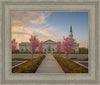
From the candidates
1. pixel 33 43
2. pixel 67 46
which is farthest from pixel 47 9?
pixel 33 43

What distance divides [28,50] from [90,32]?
17.5 feet

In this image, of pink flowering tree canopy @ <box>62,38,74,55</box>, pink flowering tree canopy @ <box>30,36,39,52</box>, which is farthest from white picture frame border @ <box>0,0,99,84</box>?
pink flowering tree canopy @ <box>30,36,39,52</box>

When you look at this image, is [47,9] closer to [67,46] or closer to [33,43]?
[67,46]

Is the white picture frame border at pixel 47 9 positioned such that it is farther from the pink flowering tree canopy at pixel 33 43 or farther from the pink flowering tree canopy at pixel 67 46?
the pink flowering tree canopy at pixel 33 43

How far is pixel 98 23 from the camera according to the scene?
12.0ft

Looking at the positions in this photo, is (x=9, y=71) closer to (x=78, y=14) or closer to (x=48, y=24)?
(x=48, y=24)

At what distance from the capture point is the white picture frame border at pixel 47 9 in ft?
11.8

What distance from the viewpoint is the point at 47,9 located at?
375 cm

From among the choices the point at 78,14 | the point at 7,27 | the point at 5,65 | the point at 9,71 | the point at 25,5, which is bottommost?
the point at 9,71

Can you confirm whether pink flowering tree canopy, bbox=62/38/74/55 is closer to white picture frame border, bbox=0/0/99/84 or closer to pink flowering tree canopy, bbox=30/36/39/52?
white picture frame border, bbox=0/0/99/84

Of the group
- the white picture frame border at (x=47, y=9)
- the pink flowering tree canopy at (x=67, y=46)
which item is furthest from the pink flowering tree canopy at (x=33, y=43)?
the white picture frame border at (x=47, y=9)

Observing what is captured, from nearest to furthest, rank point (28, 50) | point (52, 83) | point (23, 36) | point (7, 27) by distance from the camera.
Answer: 1. point (52, 83)
2. point (7, 27)
3. point (23, 36)
4. point (28, 50)

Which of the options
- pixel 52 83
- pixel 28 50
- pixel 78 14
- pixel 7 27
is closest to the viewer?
pixel 52 83

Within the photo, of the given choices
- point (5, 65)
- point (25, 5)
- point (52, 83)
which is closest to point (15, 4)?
point (25, 5)
